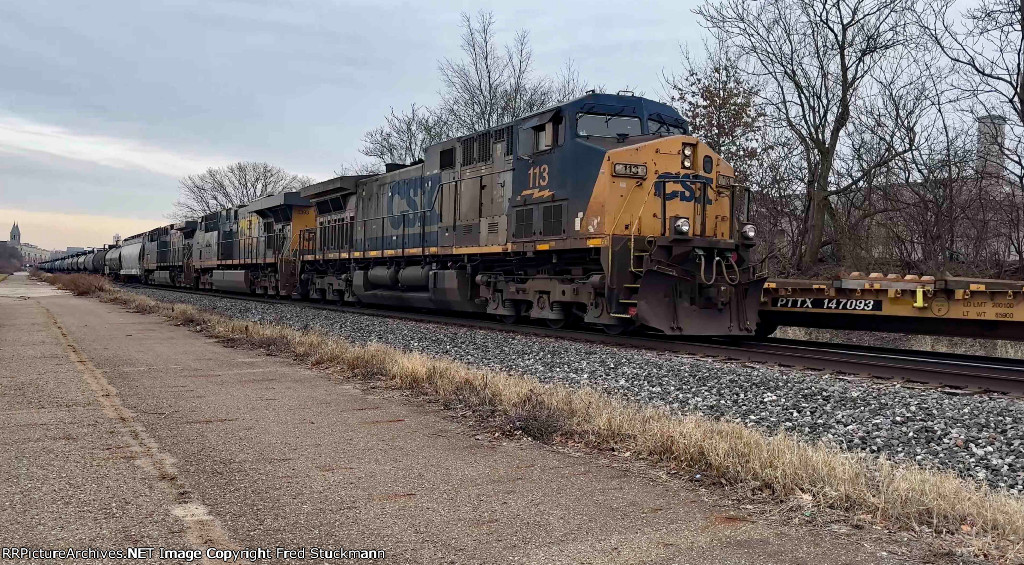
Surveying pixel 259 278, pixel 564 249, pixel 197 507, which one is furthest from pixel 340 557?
pixel 259 278

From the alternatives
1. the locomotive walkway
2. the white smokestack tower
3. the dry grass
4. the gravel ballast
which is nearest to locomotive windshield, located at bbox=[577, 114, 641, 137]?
the gravel ballast

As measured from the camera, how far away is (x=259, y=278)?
27.2 metres

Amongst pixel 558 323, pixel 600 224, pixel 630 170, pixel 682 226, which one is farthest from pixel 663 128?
pixel 558 323

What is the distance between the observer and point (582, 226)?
12.0 meters

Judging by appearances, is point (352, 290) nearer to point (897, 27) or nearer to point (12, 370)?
point (12, 370)

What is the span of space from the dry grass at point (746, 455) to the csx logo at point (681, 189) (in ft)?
17.5

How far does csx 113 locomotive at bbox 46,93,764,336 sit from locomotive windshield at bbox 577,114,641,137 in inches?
0.8

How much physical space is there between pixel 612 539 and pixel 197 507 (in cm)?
191

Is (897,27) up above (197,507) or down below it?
above

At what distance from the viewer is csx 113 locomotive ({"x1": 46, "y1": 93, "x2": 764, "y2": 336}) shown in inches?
455

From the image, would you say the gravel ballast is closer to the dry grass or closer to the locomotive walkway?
the dry grass

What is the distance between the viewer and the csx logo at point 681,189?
466 inches

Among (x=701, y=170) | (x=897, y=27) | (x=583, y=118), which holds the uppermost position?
(x=897, y=27)

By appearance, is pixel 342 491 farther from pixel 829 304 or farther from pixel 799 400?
pixel 829 304
